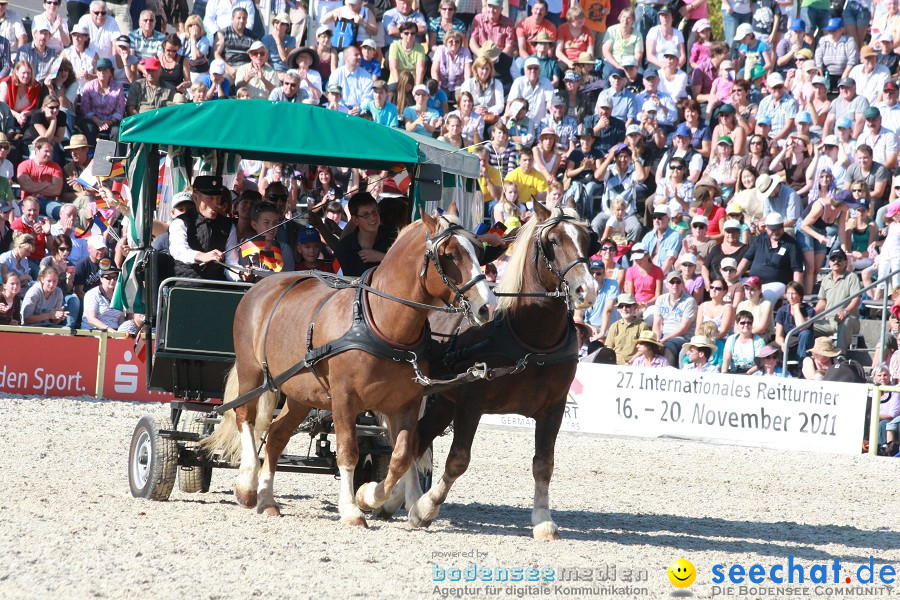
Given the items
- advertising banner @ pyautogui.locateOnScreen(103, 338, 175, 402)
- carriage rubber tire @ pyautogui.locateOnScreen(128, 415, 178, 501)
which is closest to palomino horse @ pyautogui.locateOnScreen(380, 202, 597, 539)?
carriage rubber tire @ pyautogui.locateOnScreen(128, 415, 178, 501)

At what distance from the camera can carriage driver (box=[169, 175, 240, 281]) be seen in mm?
8430

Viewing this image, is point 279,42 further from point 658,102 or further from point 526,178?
point 658,102

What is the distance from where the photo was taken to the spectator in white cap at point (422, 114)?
55.7 ft

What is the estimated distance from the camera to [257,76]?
17.1 metres

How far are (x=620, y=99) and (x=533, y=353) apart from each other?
1130cm

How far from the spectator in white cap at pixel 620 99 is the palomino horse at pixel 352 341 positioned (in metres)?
10.6

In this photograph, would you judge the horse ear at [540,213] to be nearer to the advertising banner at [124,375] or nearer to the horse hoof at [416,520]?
the horse hoof at [416,520]

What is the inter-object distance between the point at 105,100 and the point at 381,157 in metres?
10.1

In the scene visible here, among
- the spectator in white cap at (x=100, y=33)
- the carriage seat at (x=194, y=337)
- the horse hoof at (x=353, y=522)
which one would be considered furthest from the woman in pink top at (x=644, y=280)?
the horse hoof at (x=353, y=522)

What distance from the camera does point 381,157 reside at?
26.1 ft

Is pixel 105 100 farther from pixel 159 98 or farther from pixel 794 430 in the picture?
pixel 794 430

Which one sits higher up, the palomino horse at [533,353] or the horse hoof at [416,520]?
the palomino horse at [533,353]

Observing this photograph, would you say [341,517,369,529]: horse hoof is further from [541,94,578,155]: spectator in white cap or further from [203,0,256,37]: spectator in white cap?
[203,0,256,37]: spectator in white cap

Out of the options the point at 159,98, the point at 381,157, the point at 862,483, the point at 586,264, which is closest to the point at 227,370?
the point at 381,157
